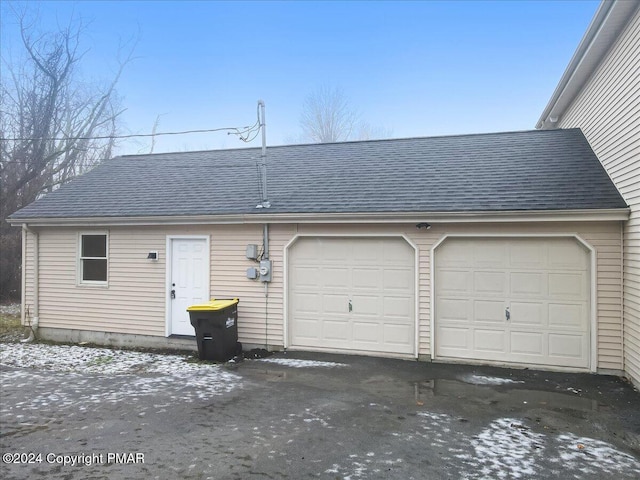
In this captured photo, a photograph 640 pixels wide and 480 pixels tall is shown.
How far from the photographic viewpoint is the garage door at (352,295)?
24.1 ft

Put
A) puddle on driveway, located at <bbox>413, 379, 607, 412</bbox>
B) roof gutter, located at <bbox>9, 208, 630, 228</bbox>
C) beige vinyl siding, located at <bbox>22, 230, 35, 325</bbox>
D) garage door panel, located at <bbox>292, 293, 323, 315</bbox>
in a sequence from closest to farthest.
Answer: puddle on driveway, located at <bbox>413, 379, 607, 412</bbox>
roof gutter, located at <bbox>9, 208, 630, 228</bbox>
garage door panel, located at <bbox>292, 293, 323, 315</bbox>
beige vinyl siding, located at <bbox>22, 230, 35, 325</bbox>

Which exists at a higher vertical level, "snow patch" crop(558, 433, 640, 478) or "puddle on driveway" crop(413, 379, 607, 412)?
"snow patch" crop(558, 433, 640, 478)

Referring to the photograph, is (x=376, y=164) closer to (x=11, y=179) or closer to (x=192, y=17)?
(x=192, y=17)

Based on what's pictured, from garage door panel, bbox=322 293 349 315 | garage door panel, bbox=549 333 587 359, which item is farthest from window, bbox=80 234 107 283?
garage door panel, bbox=549 333 587 359

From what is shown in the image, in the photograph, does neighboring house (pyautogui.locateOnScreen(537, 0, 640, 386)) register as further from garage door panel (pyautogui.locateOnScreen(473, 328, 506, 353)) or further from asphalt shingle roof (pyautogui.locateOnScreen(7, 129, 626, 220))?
garage door panel (pyautogui.locateOnScreen(473, 328, 506, 353))

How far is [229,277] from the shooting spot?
8.09 metres

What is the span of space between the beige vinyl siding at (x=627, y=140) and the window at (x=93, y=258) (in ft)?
32.0

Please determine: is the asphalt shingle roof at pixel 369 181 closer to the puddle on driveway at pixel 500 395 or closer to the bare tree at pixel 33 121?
the puddle on driveway at pixel 500 395

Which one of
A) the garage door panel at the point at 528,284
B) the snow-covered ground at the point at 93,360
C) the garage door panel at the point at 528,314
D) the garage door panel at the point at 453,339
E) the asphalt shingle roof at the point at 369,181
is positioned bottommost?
the snow-covered ground at the point at 93,360

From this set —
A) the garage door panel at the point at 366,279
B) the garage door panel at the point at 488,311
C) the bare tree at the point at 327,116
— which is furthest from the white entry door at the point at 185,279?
the bare tree at the point at 327,116

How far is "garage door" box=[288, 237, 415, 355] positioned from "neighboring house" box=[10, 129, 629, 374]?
0.03 meters

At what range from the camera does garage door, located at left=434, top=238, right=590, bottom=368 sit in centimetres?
656

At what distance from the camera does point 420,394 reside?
18.1 feet

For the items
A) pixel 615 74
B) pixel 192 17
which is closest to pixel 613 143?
pixel 615 74
